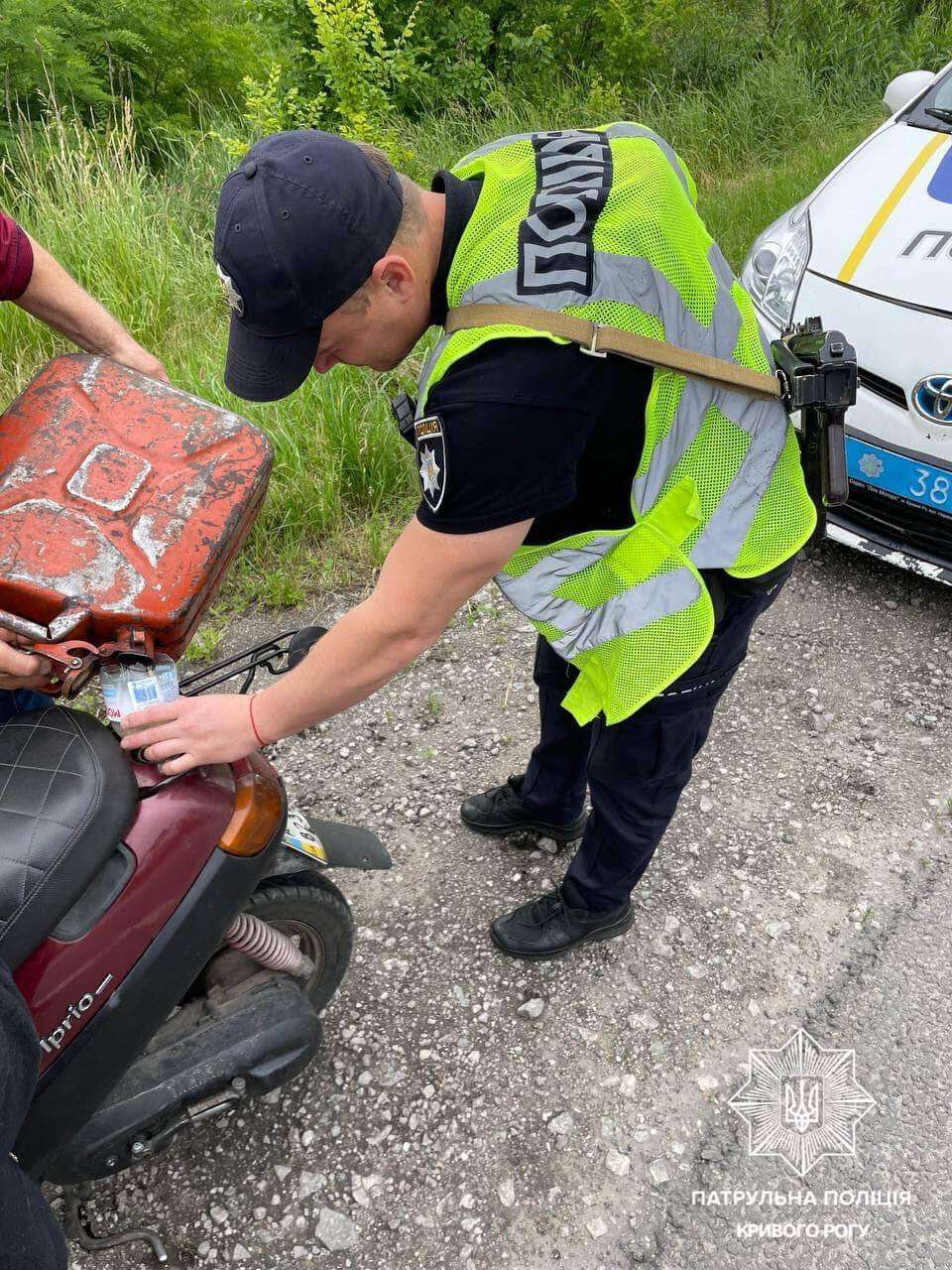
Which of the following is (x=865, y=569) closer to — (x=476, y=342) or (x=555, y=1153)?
(x=555, y=1153)

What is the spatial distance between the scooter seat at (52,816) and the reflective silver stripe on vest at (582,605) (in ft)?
2.46

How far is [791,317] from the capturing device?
3.30 m

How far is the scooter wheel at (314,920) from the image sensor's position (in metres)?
1.93

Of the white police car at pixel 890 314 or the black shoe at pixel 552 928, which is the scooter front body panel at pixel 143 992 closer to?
the black shoe at pixel 552 928

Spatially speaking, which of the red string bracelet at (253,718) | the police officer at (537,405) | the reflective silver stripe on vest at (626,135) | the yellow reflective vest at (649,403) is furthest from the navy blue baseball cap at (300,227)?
the red string bracelet at (253,718)

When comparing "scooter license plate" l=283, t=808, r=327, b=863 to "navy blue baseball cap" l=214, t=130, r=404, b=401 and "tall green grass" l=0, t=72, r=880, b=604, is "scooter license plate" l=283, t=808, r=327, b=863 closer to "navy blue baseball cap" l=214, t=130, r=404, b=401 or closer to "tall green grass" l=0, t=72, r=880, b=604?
"navy blue baseball cap" l=214, t=130, r=404, b=401

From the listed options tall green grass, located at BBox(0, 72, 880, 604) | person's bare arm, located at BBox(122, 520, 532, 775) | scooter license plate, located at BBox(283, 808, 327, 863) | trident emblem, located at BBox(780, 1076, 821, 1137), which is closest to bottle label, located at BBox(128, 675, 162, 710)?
→ person's bare arm, located at BBox(122, 520, 532, 775)

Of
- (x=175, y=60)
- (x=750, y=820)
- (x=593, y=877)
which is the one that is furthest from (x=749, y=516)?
(x=175, y=60)

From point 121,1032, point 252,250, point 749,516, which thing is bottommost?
point 121,1032

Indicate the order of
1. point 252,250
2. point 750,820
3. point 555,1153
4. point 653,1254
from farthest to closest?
point 750,820
point 555,1153
point 653,1254
point 252,250

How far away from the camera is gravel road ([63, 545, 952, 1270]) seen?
1.90m

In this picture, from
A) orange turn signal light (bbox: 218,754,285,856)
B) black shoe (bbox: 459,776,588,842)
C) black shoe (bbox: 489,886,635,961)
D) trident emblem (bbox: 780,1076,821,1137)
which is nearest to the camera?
orange turn signal light (bbox: 218,754,285,856)

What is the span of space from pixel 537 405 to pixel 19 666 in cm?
92

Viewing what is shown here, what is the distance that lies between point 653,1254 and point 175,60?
332 inches
